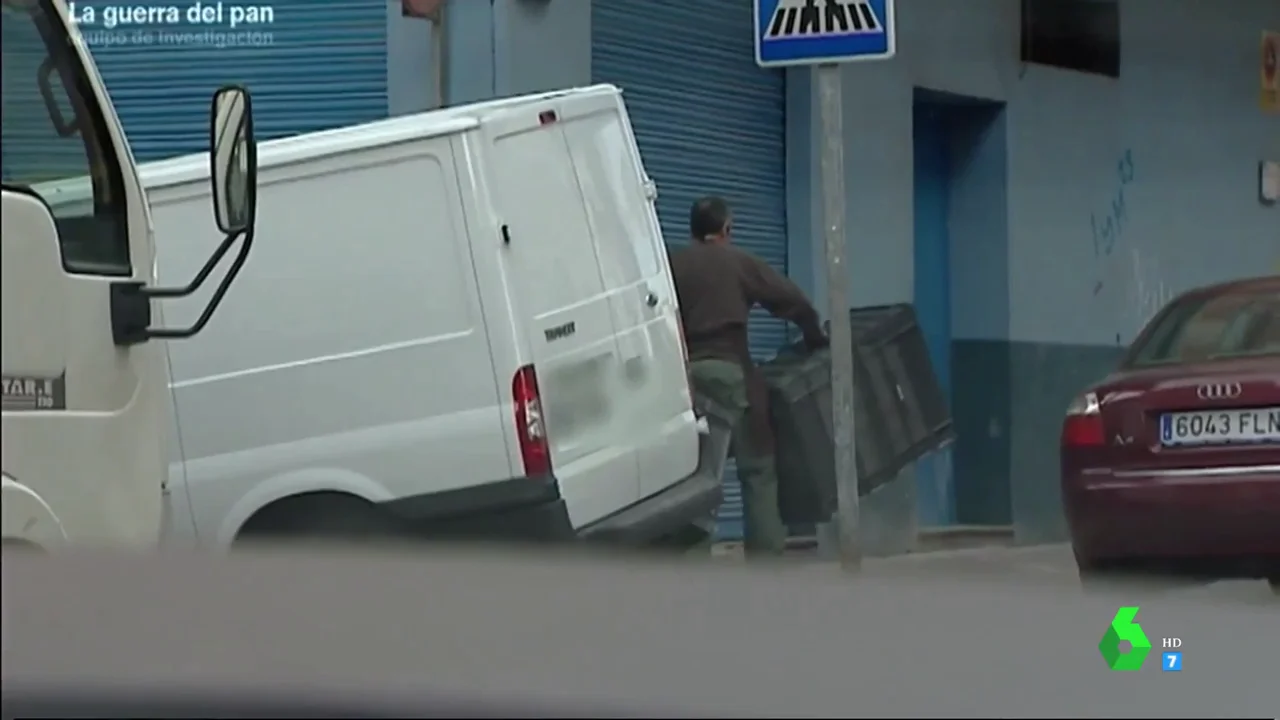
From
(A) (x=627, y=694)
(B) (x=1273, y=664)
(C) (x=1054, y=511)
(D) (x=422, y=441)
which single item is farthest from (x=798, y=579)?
(C) (x=1054, y=511)

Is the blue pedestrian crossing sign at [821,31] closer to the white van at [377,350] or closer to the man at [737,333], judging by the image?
the white van at [377,350]

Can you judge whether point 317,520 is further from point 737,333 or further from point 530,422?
point 737,333

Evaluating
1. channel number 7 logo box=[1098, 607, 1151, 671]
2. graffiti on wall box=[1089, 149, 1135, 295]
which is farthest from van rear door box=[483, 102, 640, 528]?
graffiti on wall box=[1089, 149, 1135, 295]

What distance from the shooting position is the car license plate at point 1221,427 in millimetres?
9023

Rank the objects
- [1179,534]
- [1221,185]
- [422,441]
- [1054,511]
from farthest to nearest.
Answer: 1. [1221,185]
2. [1054,511]
3. [1179,534]
4. [422,441]

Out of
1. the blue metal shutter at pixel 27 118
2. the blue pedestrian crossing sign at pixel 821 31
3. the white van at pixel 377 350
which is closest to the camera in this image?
the blue metal shutter at pixel 27 118

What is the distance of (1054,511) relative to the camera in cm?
1492

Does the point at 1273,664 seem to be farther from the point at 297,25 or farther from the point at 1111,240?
the point at 1111,240

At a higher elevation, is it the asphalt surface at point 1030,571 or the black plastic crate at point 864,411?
the black plastic crate at point 864,411

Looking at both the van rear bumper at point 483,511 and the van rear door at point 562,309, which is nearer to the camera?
the van rear bumper at point 483,511

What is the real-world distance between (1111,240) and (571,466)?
29.4 feet

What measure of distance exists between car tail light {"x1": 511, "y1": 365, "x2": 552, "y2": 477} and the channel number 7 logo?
3.75 m

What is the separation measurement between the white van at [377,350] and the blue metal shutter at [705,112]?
4.11m

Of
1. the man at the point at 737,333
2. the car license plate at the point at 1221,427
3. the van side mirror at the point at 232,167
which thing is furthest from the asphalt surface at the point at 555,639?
the man at the point at 737,333
